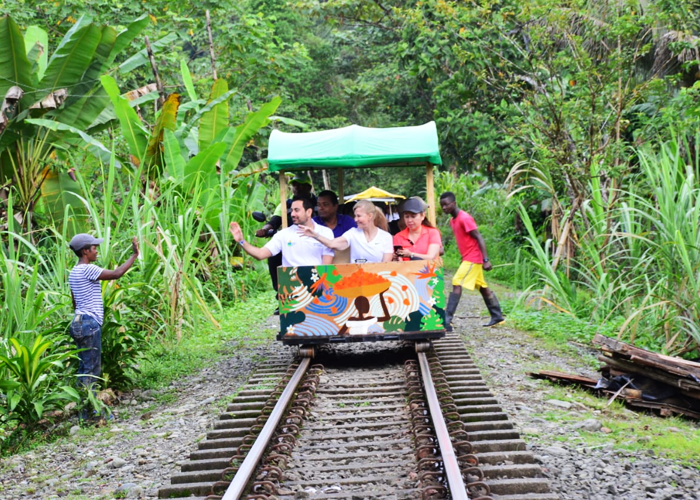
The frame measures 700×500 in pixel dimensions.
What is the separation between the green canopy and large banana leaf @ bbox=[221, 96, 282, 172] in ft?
14.6

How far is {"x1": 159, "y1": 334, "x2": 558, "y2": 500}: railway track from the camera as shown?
428 cm

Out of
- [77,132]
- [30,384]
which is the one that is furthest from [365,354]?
[77,132]

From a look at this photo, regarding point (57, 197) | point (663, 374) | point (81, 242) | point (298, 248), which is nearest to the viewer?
point (663, 374)

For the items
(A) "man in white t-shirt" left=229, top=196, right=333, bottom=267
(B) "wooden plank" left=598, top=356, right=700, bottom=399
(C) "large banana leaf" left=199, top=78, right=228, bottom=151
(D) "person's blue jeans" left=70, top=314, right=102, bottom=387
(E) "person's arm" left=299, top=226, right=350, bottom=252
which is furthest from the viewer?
(C) "large banana leaf" left=199, top=78, right=228, bottom=151

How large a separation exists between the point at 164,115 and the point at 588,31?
23.5 feet

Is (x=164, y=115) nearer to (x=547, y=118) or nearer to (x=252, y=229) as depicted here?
(x=252, y=229)

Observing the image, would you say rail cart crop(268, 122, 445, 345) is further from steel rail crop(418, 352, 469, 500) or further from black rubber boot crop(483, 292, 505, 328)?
black rubber boot crop(483, 292, 505, 328)

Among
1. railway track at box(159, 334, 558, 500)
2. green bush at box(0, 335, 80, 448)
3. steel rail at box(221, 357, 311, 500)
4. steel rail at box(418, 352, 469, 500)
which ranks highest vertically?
green bush at box(0, 335, 80, 448)

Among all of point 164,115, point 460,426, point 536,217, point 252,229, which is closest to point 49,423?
point 460,426

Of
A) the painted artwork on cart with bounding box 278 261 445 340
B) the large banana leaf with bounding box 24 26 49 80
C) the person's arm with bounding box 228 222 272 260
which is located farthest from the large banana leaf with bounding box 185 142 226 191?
the painted artwork on cart with bounding box 278 261 445 340

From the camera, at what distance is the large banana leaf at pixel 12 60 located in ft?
31.7

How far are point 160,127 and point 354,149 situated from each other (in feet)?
17.9

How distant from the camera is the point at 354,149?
786 centimetres

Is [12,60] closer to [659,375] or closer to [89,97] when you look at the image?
[89,97]
